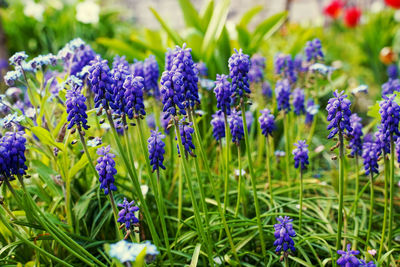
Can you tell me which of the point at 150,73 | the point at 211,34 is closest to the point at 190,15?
the point at 211,34

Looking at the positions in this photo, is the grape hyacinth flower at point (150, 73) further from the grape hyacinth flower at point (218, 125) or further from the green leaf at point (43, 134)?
the green leaf at point (43, 134)

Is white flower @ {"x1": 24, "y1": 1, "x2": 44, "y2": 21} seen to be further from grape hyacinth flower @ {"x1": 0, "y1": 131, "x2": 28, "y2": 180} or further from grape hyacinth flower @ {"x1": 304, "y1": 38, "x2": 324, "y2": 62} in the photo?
grape hyacinth flower @ {"x1": 0, "y1": 131, "x2": 28, "y2": 180}

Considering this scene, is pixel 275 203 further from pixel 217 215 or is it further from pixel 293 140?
pixel 293 140

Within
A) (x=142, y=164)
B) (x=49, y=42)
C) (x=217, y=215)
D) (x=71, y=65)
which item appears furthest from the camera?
(x=49, y=42)

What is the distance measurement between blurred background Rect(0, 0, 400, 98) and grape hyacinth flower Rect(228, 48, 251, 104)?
2524mm

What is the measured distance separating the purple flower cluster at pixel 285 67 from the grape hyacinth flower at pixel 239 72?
1836 mm

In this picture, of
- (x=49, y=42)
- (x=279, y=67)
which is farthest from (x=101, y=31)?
(x=279, y=67)

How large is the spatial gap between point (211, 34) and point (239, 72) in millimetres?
2789

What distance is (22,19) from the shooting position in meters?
8.91

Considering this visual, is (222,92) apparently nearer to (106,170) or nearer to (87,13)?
(106,170)

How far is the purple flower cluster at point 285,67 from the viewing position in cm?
393

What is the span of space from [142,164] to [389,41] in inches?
287

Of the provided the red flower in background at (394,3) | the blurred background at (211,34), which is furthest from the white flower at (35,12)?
the red flower in background at (394,3)

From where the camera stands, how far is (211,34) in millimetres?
4824
